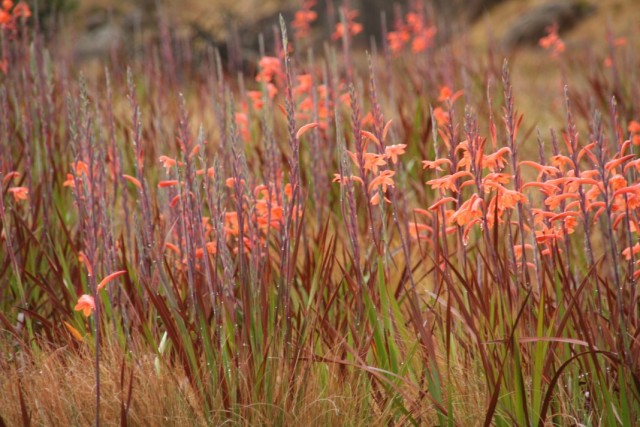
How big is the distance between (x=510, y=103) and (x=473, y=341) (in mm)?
532

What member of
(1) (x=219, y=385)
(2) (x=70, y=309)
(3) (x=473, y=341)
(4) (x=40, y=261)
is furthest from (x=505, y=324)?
(4) (x=40, y=261)

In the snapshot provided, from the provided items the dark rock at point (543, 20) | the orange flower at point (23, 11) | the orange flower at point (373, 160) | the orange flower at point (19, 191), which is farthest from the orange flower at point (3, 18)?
the dark rock at point (543, 20)

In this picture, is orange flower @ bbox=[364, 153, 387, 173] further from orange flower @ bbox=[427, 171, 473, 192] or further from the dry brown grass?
the dry brown grass

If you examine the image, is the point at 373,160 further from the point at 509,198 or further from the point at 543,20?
the point at 543,20

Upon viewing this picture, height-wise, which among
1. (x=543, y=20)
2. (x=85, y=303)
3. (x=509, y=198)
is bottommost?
(x=85, y=303)

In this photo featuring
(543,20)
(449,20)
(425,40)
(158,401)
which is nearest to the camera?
(158,401)

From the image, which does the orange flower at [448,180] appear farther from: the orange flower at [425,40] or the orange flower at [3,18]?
the orange flower at [425,40]

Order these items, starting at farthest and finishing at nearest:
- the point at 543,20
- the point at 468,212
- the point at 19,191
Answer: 1. the point at 543,20
2. the point at 19,191
3. the point at 468,212

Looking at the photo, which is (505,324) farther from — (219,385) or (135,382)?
(135,382)

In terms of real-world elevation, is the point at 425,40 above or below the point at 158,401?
above

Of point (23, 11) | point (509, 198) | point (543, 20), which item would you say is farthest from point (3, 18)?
point (543, 20)

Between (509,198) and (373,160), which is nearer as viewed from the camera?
(509,198)

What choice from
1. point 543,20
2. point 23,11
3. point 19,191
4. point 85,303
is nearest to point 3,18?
point 23,11

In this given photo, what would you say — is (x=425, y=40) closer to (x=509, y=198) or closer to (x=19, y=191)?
(x=19, y=191)
